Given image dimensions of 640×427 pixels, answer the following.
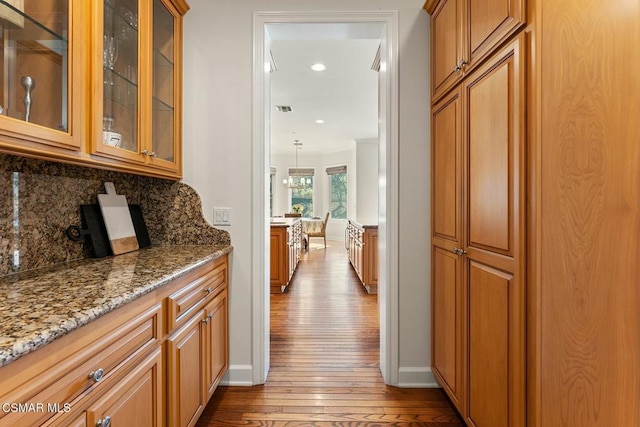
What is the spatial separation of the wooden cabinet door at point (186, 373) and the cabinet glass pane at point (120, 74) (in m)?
0.86

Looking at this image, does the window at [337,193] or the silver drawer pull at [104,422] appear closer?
the silver drawer pull at [104,422]

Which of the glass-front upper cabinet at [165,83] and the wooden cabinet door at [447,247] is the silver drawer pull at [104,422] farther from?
the wooden cabinet door at [447,247]

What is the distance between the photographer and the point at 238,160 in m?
2.11

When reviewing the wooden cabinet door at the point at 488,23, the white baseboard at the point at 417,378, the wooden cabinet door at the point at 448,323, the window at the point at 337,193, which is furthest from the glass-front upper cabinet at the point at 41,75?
the window at the point at 337,193

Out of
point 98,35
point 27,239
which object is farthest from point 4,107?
point 27,239

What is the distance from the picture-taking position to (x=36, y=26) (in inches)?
42.3

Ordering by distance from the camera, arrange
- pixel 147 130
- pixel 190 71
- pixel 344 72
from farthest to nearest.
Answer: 1. pixel 344 72
2. pixel 190 71
3. pixel 147 130

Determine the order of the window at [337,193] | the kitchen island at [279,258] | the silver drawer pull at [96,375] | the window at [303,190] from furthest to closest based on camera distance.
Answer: the window at [303,190]
the window at [337,193]
the kitchen island at [279,258]
the silver drawer pull at [96,375]

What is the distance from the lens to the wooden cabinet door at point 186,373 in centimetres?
130

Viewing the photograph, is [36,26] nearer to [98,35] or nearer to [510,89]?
[98,35]

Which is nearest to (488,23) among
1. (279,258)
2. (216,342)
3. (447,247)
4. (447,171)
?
(447,171)

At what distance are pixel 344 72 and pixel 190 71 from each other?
2.45m

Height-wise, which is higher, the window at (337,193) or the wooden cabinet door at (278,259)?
the window at (337,193)

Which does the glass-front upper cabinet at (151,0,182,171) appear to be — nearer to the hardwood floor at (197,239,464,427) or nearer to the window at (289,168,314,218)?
the hardwood floor at (197,239,464,427)
